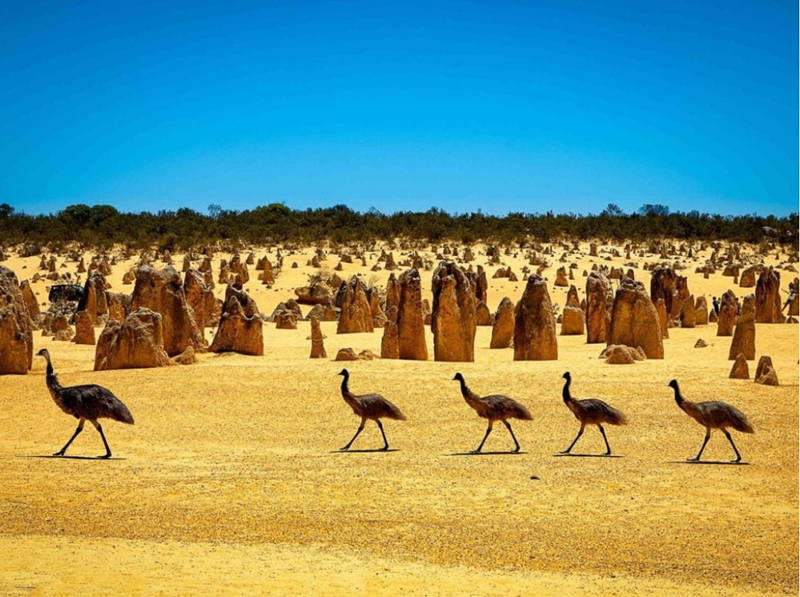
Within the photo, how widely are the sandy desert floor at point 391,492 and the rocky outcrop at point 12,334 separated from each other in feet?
1.91

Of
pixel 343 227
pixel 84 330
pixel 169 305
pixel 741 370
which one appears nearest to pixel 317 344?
pixel 169 305

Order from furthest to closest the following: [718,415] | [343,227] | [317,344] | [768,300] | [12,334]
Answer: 1. [343,227]
2. [768,300]
3. [317,344]
4. [12,334]
5. [718,415]

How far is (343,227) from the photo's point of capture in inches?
2844

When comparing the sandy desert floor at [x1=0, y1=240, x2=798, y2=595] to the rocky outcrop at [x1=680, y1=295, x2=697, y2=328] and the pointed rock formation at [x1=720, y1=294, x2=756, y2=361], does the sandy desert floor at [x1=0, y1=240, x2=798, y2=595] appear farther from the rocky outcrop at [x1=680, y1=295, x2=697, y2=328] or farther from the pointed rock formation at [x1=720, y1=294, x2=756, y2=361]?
the rocky outcrop at [x1=680, y1=295, x2=697, y2=328]

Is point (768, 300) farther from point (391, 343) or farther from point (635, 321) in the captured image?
point (391, 343)

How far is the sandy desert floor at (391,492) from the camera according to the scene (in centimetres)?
916

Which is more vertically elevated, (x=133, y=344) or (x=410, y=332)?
(x=410, y=332)

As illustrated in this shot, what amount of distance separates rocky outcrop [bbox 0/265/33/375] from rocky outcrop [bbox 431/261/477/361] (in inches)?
357

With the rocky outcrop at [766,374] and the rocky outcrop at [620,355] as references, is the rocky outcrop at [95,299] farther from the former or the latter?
the rocky outcrop at [766,374]

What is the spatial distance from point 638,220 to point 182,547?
73.2 metres

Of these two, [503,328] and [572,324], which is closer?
[503,328]

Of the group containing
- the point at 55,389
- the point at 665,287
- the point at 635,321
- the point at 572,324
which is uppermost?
the point at 665,287

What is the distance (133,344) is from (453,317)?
23.7 feet

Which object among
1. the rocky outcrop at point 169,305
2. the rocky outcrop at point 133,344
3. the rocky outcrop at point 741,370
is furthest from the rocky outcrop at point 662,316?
the rocky outcrop at point 133,344
